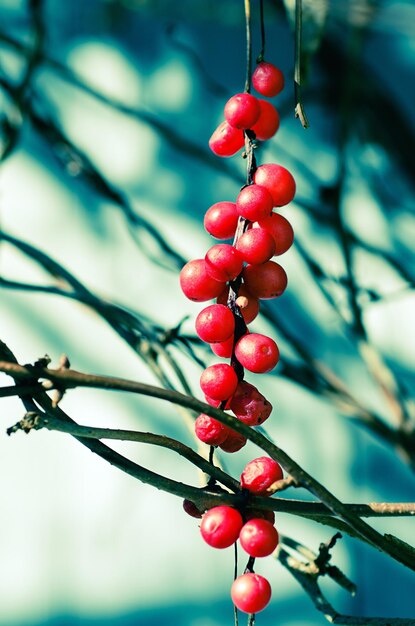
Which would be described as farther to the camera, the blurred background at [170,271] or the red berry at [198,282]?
the blurred background at [170,271]

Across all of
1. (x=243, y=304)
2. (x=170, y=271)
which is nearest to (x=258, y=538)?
(x=243, y=304)

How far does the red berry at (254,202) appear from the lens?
0.37 meters

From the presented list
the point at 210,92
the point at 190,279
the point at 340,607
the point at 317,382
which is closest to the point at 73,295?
the point at 190,279

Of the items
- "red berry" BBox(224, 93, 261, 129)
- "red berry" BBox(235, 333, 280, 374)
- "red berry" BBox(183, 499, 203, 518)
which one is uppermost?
"red berry" BBox(224, 93, 261, 129)

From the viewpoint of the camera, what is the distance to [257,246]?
0.36 metres

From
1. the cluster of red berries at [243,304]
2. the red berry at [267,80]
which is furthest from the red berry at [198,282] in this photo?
the red berry at [267,80]

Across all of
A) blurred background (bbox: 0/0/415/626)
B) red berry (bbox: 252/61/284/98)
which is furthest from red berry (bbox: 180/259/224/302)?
blurred background (bbox: 0/0/415/626)

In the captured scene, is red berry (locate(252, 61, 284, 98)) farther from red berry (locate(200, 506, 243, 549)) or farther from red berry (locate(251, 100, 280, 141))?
red berry (locate(200, 506, 243, 549))

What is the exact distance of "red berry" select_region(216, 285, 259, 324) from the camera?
38cm

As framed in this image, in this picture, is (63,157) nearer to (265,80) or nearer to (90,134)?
(90,134)

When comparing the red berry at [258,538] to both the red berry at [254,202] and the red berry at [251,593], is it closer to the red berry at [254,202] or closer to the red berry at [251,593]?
the red berry at [251,593]

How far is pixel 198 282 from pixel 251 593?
16 cm

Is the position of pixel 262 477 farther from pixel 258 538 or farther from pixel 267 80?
pixel 267 80

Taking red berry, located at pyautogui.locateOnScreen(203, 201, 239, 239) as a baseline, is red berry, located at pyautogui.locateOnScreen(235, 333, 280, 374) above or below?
below
